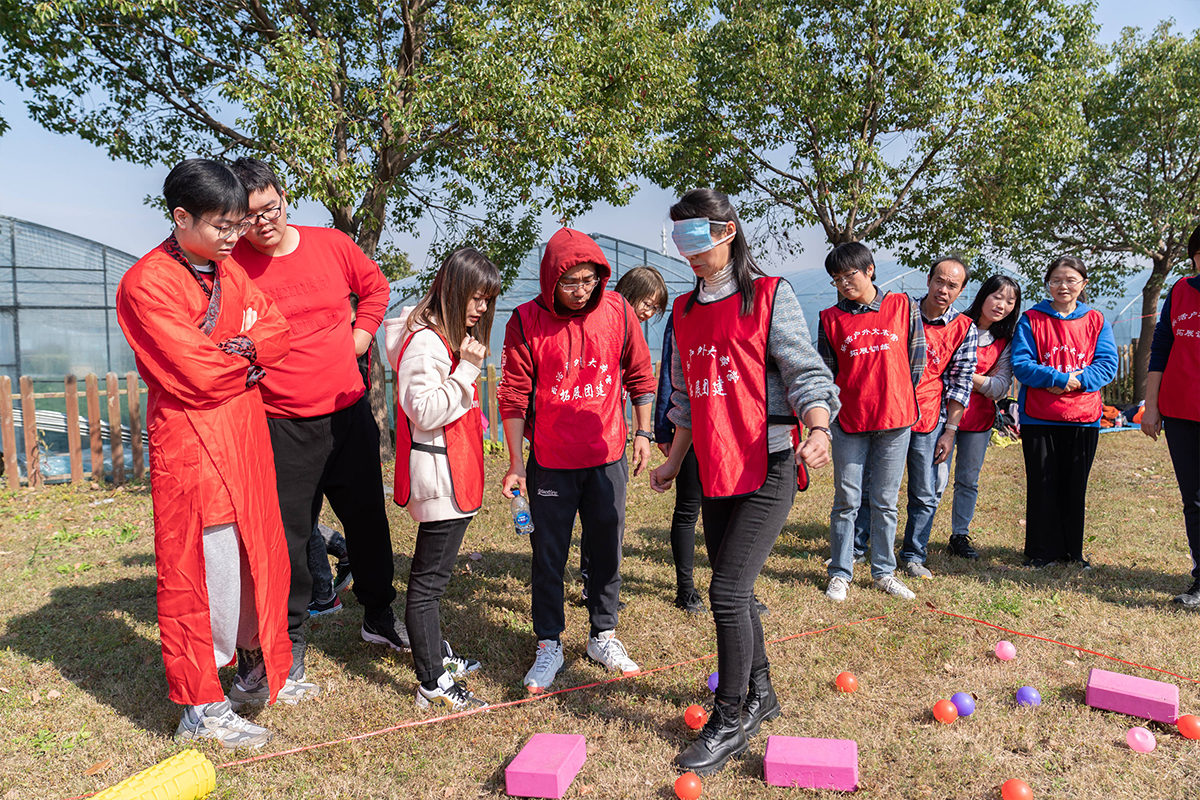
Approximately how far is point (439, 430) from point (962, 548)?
12.9ft

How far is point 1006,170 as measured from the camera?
1180 centimetres

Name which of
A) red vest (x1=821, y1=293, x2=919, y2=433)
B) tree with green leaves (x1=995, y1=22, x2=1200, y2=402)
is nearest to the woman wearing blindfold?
red vest (x1=821, y1=293, x2=919, y2=433)

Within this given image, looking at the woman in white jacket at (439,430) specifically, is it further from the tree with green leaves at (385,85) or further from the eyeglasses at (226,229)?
the tree with green leaves at (385,85)

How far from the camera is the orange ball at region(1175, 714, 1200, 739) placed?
2.71m

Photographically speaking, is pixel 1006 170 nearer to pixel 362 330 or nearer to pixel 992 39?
pixel 992 39

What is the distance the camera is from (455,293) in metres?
2.88

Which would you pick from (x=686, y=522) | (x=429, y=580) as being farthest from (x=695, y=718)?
(x=686, y=522)

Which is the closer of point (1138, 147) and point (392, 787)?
point (392, 787)

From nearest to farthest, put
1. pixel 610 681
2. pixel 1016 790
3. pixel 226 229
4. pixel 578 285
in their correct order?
1. pixel 1016 790
2. pixel 226 229
3. pixel 578 285
4. pixel 610 681

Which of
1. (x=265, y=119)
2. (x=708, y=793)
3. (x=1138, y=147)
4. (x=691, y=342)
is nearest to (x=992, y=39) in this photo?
(x=1138, y=147)

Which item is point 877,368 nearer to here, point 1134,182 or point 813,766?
point 813,766

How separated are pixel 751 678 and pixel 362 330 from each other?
7.61ft

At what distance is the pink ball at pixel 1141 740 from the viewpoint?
264 cm

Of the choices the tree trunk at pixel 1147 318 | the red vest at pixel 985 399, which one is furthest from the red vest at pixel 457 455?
the tree trunk at pixel 1147 318
